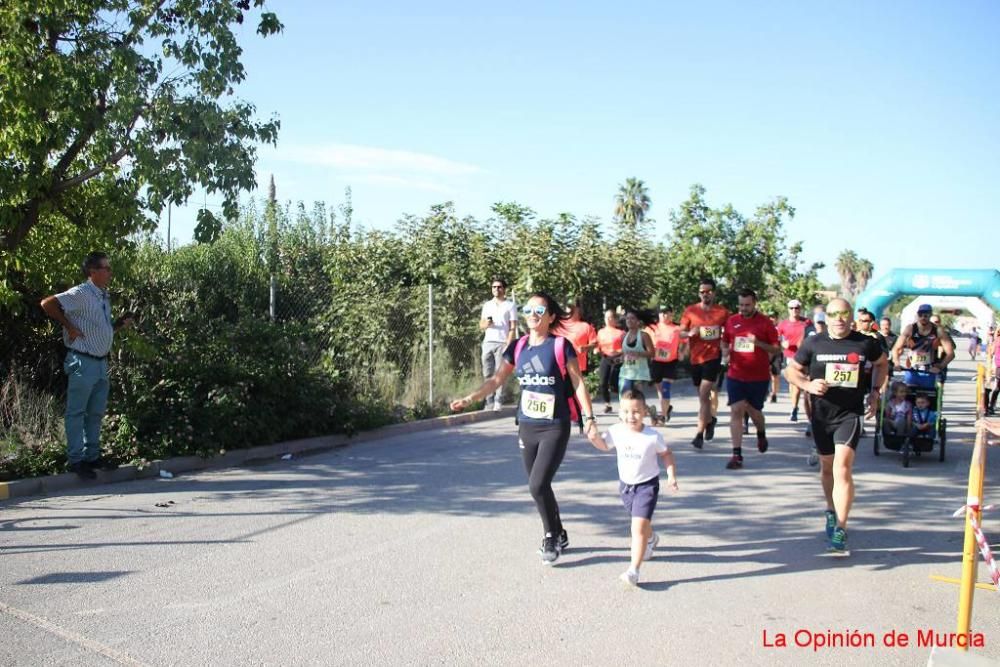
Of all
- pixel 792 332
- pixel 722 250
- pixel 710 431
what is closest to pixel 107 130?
pixel 710 431

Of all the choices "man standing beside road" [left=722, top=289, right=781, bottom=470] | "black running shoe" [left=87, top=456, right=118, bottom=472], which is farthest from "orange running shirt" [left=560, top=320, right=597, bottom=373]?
A: "black running shoe" [left=87, top=456, right=118, bottom=472]

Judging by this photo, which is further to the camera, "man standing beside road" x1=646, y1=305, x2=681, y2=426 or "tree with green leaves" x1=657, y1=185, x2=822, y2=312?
"tree with green leaves" x1=657, y1=185, x2=822, y2=312

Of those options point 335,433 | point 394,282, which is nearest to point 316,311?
point 394,282

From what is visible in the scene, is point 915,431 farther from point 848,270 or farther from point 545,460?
point 848,270

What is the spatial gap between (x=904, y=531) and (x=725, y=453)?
3658 millimetres

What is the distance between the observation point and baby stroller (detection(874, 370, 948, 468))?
9.95 meters

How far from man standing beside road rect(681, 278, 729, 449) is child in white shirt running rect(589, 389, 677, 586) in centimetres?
527

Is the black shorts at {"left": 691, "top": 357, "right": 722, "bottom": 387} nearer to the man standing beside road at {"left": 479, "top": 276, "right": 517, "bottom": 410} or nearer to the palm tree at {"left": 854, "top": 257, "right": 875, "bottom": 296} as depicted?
the man standing beside road at {"left": 479, "top": 276, "right": 517, "bottom": 410}

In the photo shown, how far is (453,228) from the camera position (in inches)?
770

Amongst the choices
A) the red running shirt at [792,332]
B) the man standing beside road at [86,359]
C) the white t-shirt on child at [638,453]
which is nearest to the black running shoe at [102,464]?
the man standing beside road at [86,359]

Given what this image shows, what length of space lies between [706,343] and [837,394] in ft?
15.9

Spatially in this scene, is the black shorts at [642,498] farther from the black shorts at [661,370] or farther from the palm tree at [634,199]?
the palm tree at [634,199]

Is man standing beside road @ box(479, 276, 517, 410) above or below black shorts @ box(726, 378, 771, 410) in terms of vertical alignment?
above

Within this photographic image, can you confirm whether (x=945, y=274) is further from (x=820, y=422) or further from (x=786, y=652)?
(x=786, y=652)
